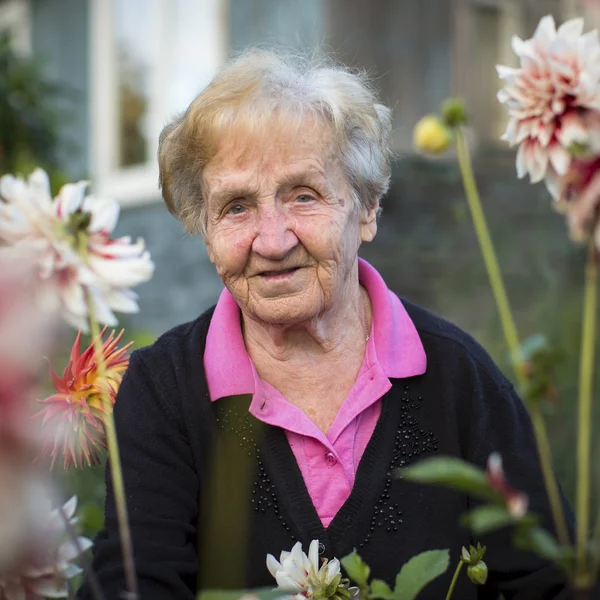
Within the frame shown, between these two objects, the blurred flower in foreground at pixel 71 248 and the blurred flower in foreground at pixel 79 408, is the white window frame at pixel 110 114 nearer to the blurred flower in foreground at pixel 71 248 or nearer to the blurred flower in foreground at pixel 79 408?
the blurred flower in foreground at pixel 79 408

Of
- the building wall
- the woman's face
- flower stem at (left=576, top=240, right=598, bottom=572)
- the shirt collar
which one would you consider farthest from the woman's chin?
the building wall

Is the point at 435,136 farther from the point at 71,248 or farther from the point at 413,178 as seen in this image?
the point at 413,178

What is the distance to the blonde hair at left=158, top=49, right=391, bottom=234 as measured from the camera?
1982mm

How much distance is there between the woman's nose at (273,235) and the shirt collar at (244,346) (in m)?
0.24

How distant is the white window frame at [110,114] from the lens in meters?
8.14

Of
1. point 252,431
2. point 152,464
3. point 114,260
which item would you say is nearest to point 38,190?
point 114,260

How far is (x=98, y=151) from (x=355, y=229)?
6675mm

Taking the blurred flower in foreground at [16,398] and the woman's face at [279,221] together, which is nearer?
the blurred flower in foreground at [16,398]

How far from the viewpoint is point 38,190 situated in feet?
3.30

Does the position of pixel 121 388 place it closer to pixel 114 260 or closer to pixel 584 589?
pixel 114 260

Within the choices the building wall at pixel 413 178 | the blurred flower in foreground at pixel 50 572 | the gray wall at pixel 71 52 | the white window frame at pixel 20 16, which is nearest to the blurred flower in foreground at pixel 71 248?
the blurred flower in foreground at pixel 50 572

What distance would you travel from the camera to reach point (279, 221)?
1951 mm

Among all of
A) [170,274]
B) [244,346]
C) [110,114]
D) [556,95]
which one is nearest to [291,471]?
[244,346]

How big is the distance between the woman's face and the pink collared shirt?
0.41 ft
